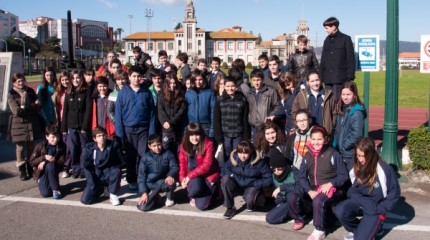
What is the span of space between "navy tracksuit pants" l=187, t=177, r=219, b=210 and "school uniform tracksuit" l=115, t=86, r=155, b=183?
1226mm

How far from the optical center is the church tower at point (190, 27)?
129125mm

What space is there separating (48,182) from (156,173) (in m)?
1.57

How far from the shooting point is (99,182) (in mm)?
6043

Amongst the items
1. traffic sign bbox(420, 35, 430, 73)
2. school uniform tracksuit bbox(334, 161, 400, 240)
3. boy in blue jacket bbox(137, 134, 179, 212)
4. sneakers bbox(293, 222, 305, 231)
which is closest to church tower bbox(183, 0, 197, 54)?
traffic sign bbox(420, 35, 430, 73)

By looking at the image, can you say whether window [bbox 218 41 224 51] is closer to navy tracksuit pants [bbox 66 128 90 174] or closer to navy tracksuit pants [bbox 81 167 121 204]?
navy tracksuit pants [bbox 66 128 90 174]

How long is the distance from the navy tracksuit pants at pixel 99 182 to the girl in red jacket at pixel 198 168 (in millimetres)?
849

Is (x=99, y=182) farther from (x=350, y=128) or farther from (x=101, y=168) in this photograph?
(x=350, y=128)

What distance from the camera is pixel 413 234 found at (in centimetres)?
468

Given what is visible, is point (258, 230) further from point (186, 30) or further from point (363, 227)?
point (186, 30)

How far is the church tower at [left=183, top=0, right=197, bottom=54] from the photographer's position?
129125 mm

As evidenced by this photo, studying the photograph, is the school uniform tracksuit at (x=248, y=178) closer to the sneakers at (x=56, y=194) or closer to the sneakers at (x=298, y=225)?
the sneakers at (x=298, y=225)

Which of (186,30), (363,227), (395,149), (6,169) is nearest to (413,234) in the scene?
(363,227)

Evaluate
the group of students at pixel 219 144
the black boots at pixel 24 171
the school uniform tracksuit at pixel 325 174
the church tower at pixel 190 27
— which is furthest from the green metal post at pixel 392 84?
the church tower at pixel 190 27

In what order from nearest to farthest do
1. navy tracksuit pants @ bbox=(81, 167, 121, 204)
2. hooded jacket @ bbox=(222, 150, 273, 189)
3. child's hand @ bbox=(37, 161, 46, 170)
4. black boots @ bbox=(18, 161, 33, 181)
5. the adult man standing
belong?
1. hooded jacket @ bbox=(222, 150, 273, 189)
2. navy tracksuit pants @ bbox=(81, 167, 121, 204)
3. child's hand @ bbox=(37, 161, 46, 170)
4. the adult man standing
5. black boots @ bbox=(18, 161, 33, 181)
